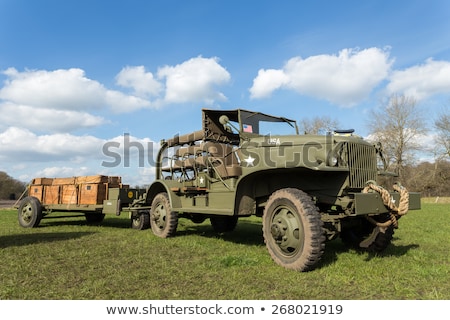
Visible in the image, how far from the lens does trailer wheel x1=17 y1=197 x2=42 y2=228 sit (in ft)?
30.9

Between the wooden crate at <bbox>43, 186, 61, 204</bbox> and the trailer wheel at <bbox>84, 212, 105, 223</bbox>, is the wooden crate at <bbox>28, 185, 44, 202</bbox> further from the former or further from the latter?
the trailer wheel at <bbox>84, 212, 105, 223</bbox>

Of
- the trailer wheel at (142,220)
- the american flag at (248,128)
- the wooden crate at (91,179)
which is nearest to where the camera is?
the american flag at (248,128)

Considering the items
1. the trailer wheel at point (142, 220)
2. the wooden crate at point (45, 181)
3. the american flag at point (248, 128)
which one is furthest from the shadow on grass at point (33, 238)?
the american flag at point (248, 128)

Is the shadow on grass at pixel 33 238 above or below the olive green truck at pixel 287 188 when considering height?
below

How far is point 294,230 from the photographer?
4.63 meters

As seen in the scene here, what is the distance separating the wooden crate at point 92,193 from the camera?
9258mm

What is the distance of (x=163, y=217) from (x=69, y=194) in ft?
11.7

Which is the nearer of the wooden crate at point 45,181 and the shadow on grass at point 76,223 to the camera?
A: the shadow on grass at point 76,223

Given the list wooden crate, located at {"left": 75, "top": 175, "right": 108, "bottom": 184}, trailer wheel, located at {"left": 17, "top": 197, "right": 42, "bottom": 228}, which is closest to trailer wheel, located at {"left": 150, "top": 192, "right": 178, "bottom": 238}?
wooden crate, located at {"left": 75, "top": 175, "right": 108, "bottom": 184}

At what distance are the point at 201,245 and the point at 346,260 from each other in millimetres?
2612

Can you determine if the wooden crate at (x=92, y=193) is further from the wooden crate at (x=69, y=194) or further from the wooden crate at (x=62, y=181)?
the wooden crate at (x=62, y=181)

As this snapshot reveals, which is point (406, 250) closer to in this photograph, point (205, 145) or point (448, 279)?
point (448, 279)

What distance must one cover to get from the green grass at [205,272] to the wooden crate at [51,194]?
11.2 ft

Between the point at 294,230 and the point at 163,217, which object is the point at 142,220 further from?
the point at 294,230
